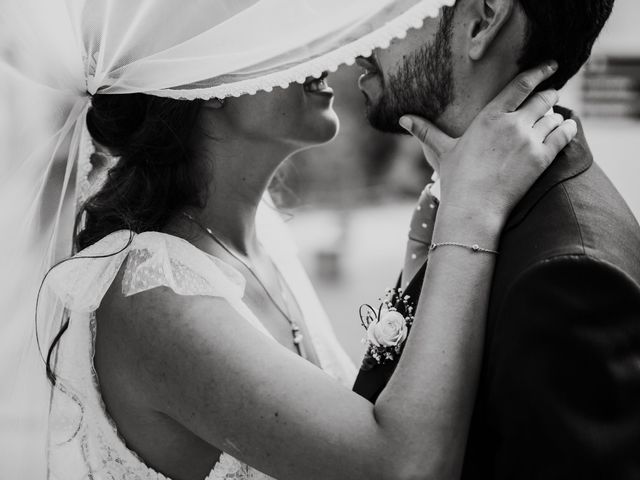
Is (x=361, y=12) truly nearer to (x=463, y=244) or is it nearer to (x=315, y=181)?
(x=463, y=244)

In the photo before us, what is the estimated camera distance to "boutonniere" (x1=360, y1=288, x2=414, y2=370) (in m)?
2.04

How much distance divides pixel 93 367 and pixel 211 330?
1.61 feet

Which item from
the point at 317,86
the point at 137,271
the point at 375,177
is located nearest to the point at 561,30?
the point at 317,86

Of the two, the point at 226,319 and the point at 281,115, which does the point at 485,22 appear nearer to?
the point at 281,115

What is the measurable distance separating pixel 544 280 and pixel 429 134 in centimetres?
63

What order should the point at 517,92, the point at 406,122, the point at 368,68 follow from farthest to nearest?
the point at 368,68 < the point at 406,122 < the point at 517,92

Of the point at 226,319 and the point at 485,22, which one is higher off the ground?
the point at 485,22

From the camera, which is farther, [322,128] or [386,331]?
[322,128]

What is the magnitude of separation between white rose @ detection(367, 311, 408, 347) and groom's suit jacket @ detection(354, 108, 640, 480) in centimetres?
30

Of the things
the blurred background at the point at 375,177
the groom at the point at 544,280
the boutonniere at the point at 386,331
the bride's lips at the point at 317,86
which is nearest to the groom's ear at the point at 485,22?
the groom at the point at 544,280

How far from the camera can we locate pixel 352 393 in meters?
1.91

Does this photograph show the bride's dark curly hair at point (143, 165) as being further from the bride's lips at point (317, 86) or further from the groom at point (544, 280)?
the groom at point (544, 280)

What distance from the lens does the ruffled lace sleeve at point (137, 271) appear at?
6.75ft

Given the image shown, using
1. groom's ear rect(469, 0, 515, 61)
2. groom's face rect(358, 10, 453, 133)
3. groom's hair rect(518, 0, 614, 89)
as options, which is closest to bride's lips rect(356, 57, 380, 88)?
groom's face rect(358, 10, 453, 133)
